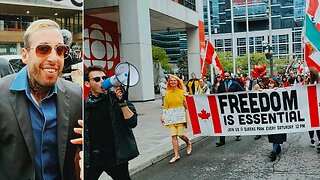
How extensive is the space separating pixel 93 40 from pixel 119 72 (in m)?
20.8

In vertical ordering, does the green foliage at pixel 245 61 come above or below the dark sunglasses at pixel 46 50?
above

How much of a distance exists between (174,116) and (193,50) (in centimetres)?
2568

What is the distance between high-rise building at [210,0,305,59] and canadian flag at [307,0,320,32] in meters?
23.2

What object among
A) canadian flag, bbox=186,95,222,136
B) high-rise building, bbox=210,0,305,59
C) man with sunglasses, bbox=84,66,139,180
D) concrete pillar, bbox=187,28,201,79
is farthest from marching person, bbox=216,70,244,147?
high-rise building, bbox=210,0,305,59

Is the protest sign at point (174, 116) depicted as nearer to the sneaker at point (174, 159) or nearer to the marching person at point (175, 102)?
the marching person at point (175, 102)

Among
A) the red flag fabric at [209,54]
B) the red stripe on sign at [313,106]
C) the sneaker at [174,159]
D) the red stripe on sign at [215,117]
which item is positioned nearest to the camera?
the sneaker at [174,159]

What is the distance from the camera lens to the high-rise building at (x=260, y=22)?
44241 millimetres

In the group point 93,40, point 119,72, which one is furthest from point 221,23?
point 119,72

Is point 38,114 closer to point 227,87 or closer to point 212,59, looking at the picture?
point 227,87

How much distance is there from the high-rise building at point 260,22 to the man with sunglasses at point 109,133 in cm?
2906

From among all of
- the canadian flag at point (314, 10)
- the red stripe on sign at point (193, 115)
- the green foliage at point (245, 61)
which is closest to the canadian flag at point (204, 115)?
the red stripe on sign at point (193, 115)

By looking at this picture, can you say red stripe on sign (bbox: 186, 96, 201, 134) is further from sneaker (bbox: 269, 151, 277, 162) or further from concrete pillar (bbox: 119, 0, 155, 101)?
concrete pillar (bbox: 119, 0, 155, 101)

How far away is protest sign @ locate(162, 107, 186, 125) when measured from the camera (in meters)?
7.97

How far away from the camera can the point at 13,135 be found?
4.56ft
